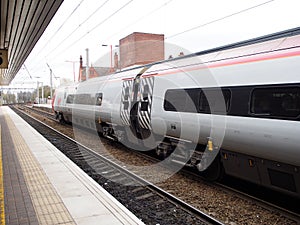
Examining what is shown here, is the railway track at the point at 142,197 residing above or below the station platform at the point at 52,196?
below

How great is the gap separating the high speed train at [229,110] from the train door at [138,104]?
0.10ft

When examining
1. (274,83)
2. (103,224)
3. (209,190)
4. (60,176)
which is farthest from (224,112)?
(60,176)

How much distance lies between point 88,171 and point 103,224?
4.85 m

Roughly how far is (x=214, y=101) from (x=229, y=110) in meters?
0.53

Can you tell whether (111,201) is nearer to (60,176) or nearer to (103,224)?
(103,224)

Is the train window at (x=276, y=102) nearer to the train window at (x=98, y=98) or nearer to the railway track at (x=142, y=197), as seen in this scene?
the railway track at (x=142, y=197)

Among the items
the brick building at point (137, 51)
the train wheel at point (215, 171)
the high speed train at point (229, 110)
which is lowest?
the train wheel at point (215, 171)

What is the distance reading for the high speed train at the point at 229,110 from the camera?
19.2ft

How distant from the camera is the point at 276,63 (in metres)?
5.98

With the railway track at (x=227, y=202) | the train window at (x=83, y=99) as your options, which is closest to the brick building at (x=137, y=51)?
the train window at (x=83, y=99)

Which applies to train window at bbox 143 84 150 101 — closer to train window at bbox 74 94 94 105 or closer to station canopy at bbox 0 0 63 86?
station canopy at bbox 0 0 63 86

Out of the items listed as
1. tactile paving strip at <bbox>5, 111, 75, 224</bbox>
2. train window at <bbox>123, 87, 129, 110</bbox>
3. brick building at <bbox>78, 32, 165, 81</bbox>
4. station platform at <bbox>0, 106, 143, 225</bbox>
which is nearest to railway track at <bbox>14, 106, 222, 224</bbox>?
station platform at <bbox>0, 106, 143, 225</bbox>

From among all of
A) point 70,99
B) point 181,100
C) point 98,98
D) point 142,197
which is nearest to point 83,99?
point 98,98

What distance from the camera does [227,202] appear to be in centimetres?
689
